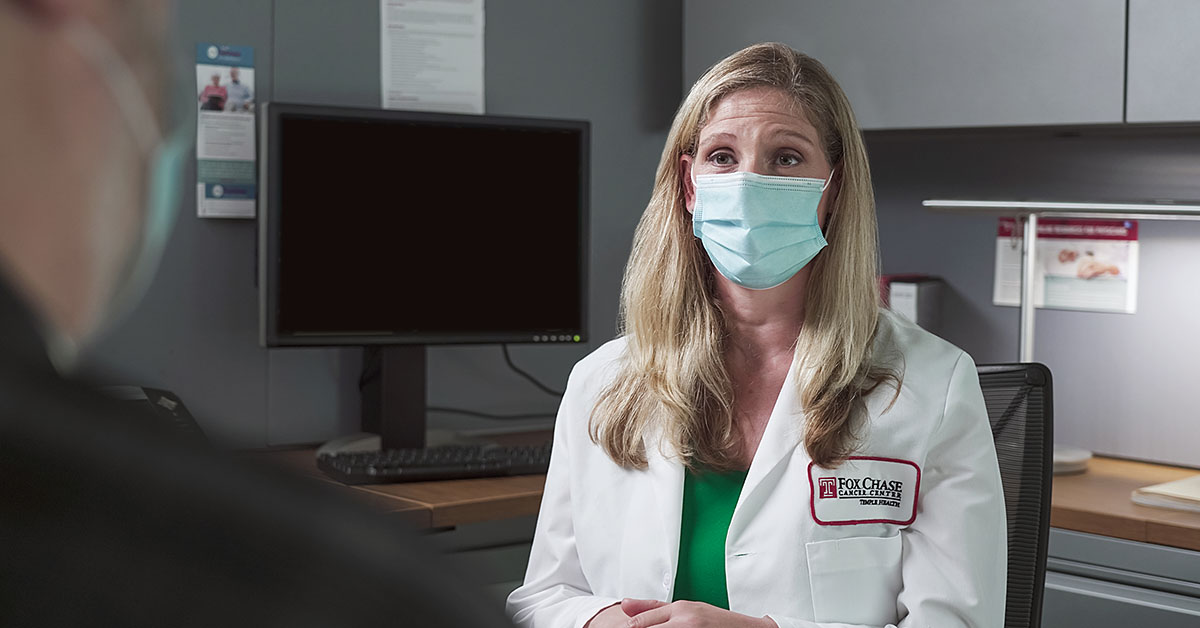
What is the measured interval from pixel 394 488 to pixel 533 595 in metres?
0.60

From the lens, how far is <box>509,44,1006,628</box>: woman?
4.40 ft

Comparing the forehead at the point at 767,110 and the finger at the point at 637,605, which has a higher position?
the forehead at the point at 767,110

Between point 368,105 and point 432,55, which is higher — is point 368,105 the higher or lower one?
the lower one

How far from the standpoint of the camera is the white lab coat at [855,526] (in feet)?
4.35

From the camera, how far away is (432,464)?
2109 mm

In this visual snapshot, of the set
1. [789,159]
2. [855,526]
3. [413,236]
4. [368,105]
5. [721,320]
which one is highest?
[368,105]

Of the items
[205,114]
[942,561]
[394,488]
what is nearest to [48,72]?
[942,561]

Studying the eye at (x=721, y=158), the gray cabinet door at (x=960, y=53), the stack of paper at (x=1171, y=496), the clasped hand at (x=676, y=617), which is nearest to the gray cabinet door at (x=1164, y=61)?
the gray cabinet door at (x=960, y=53)

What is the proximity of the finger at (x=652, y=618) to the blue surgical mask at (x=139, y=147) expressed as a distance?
3.82 feet

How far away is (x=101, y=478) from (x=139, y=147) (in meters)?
0.04

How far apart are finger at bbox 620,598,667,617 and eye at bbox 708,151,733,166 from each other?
0.56m

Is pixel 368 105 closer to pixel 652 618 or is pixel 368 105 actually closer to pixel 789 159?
pixel 789 159

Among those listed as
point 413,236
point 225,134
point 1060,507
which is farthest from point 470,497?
point 1060,507

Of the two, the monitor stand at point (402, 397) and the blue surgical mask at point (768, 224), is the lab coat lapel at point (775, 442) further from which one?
the monitor stand at point (402, 397)
